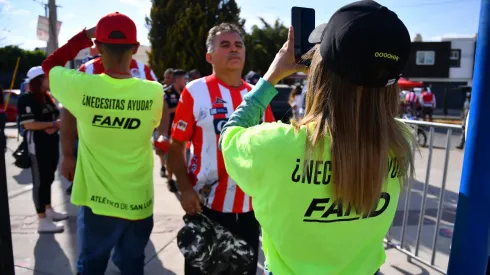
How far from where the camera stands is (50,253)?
377cm

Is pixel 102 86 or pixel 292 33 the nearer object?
pixel 292 33

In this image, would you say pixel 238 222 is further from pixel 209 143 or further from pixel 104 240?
pixel 104 240

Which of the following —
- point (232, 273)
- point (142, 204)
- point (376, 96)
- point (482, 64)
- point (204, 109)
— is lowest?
point (232, 273)

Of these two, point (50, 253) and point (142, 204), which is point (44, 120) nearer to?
point (50, 253)

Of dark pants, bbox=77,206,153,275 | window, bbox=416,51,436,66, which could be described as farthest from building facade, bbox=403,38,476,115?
dark pants, bbox=77,206,153,275

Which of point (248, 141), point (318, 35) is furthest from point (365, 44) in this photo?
point (248, 141)

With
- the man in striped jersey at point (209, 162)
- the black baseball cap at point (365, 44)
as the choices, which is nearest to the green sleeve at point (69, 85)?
the man in striped jersey at point (209, 162)

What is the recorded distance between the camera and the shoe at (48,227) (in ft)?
13.9

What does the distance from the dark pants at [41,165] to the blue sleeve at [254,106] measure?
145 inches

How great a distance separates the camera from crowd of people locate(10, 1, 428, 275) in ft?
3.89

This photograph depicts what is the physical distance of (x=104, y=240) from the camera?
2.29 meters

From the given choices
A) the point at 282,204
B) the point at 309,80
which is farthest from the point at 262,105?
the point at 282,204

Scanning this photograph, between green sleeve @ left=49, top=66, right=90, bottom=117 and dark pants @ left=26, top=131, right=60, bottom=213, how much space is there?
2393 millimetres

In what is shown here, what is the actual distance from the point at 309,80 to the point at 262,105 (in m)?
Answer: 0.21
